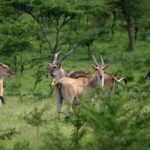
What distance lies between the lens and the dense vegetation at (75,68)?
5.18 metres

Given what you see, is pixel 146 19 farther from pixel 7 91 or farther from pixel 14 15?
pixel 7 91

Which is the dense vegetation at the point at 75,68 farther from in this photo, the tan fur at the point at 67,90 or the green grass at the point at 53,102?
the tan fur at the point at 67,90

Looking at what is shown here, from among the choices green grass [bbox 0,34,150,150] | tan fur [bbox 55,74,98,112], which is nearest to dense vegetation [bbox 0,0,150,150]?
green grass [bbox 0,34,150,150]

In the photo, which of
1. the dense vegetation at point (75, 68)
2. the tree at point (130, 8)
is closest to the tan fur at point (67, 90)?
the dense vegetation at point (75, 68)

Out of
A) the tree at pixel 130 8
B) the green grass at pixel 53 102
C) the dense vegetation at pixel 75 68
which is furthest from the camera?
the tree at pixel 130 8

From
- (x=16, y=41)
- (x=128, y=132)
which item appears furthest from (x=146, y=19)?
(x=128, y=132)

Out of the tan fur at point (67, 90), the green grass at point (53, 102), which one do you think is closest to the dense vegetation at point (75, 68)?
the green grass at point (53, 102)

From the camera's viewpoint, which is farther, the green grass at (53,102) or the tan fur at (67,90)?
the tan fur at (67,90)

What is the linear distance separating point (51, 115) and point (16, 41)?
46.2 ft

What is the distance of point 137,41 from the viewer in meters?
33.6

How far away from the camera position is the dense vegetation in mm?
5184

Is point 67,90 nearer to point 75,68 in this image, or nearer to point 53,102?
point 53,102

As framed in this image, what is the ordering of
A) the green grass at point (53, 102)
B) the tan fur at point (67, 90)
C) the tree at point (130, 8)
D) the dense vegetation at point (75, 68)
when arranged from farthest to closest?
the tree at point (130, 8), the tan fur at point (67, 90), the green grass at point (53, 102), the dense vegetation at point (75, 68)

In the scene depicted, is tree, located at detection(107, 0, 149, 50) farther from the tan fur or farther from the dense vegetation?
the tan fur
